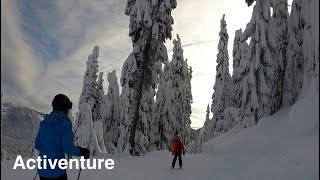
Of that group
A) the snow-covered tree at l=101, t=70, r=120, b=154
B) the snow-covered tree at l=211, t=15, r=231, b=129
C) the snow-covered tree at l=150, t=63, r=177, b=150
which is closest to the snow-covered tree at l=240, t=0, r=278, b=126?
the snow-covered tree at l=101, t=70, r=120, b=154

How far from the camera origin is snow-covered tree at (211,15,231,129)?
138 ft

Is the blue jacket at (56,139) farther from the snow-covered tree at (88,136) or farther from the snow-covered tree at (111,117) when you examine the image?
the snow-covered tree at (111,117)

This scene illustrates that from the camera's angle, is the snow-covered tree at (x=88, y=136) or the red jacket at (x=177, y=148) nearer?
the red jacket at (x=177, y=148)

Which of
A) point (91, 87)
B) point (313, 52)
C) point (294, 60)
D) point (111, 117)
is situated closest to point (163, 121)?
point (111, 117)

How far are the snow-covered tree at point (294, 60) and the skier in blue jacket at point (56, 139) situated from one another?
19.9 metres

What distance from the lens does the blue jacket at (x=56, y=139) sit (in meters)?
4.39

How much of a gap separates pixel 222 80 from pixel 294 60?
21.0 m

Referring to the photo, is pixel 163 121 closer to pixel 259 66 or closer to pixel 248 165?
pixel 259 66

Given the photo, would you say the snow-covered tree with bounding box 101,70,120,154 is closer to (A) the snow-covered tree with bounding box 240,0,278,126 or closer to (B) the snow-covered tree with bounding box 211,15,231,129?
(B) the snow-covered tree with bounding box 211,15,231,129

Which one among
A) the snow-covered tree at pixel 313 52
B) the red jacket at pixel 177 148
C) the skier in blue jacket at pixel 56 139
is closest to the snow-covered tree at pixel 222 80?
the red jacket at pixel 177 148

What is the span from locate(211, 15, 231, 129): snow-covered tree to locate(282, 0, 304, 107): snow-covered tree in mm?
18394

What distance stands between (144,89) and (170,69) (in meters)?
21.3

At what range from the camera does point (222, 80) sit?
43.7 meters

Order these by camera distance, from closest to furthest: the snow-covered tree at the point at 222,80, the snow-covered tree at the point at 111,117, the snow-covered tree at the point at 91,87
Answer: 1. the snow-covered tree at the point at 111,117
2. the snow-covered tree at the point at 91,87
3. the snow-covered tree at the point at 222,80
